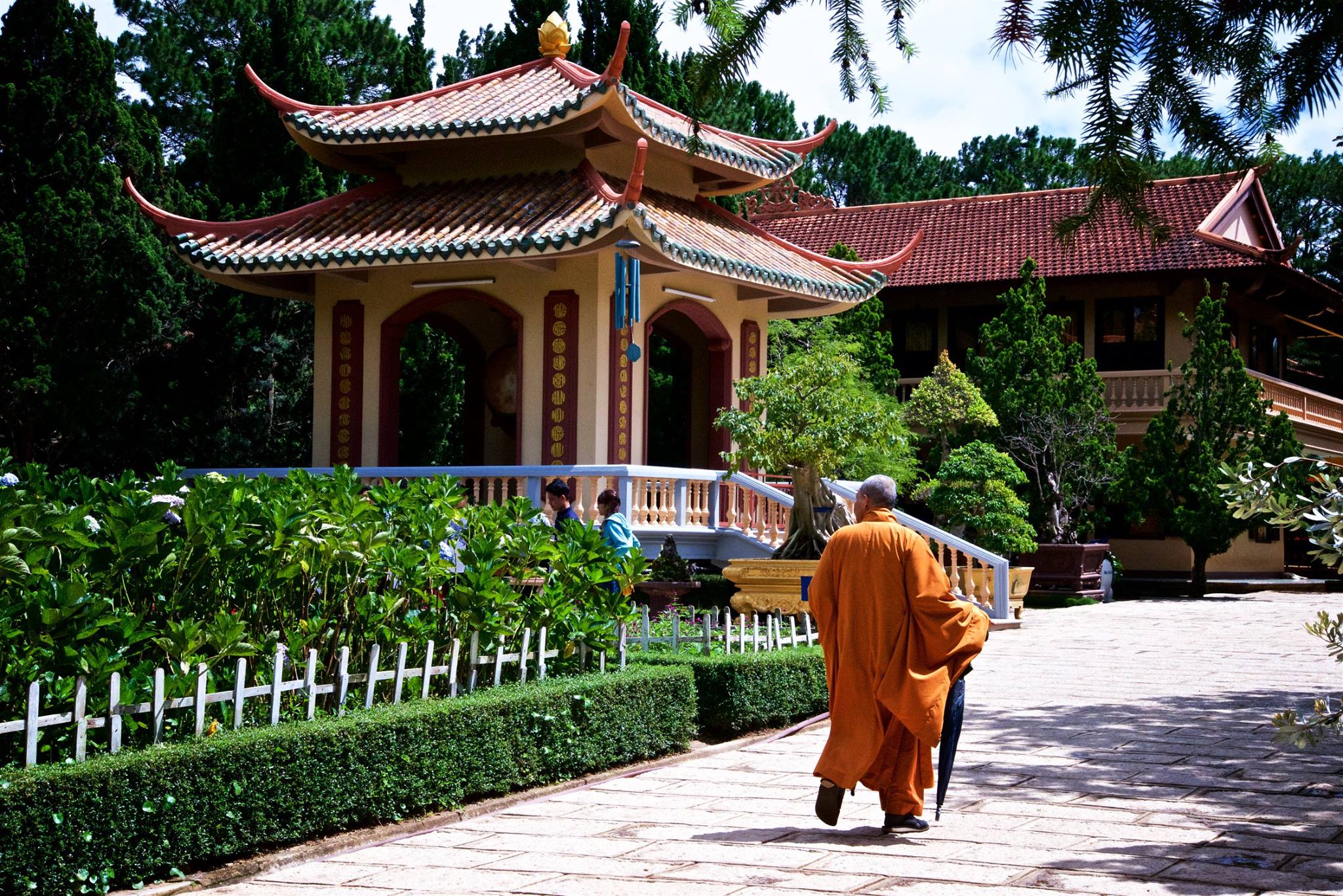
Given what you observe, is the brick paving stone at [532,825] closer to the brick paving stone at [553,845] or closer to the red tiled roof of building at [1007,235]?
the brick paving stone at [553,845]

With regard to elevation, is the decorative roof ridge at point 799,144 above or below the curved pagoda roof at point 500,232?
above

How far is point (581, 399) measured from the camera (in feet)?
57.9

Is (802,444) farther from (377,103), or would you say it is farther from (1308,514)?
(1308,514)

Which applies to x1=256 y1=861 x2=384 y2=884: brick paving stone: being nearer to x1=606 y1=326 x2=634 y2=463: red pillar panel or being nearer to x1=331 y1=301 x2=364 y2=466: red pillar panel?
x1=606 y1=326 x2=634 y2=463: red pillar panel

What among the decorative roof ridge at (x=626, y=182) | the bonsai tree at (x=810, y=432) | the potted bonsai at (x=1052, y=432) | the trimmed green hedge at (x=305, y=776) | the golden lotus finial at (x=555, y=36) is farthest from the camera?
the potted bonsai at (x=1052, y=432)

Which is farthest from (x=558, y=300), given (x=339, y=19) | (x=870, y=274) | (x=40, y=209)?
(x=339, y=19)

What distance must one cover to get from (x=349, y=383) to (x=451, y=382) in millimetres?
4630

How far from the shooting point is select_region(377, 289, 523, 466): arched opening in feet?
62.5

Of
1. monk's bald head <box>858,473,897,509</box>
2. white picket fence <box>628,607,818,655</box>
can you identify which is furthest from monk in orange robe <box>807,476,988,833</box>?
white picket fence <box>628,607,818,655</box>

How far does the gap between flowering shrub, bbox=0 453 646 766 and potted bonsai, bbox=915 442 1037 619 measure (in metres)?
11.6

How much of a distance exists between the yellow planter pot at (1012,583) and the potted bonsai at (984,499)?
1.08 meters

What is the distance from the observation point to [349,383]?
1909cm

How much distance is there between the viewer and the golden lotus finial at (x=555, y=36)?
20781mm

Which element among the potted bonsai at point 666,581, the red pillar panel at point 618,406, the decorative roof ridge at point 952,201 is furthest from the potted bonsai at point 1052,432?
the potted bonsai at point 666,581
